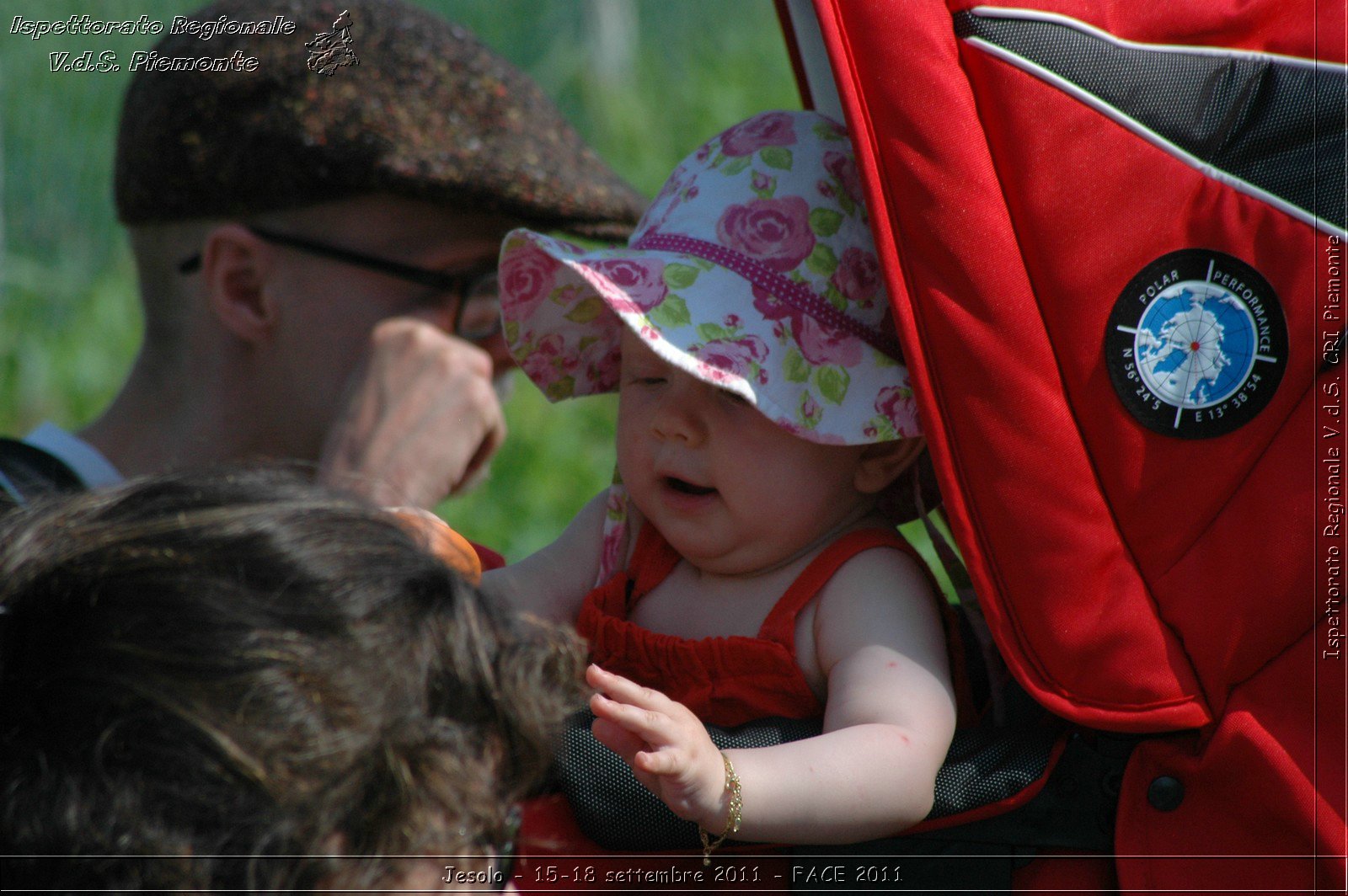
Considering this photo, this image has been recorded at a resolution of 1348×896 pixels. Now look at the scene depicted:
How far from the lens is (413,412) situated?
2.51 meters

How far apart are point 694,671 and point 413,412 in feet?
4.29

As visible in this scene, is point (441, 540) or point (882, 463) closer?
point (441, 540)

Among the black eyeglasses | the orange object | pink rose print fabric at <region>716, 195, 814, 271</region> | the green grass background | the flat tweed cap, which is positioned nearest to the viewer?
the orange object

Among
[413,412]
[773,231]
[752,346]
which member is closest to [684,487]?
[752,346]

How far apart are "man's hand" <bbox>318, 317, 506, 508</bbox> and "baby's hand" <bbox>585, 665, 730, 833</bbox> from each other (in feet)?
4.94

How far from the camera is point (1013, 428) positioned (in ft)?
3.96

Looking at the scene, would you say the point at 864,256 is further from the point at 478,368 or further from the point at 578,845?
the point at 478,368

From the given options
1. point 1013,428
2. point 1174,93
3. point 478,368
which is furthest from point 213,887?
point 478,368

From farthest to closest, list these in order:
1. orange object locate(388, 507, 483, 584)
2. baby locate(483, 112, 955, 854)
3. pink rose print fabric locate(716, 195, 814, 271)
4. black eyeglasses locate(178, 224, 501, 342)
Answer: black eyeglasses locate(178, 224, 501, 342)
pink rose print fabric locate(716, 195, 814, 271)
baby locate(483, 112, 955, 854)
orange object locate(388, 507, 483, 584)

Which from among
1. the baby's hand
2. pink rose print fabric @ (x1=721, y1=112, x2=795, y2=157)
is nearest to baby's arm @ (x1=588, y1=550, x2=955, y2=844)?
the baby's hand

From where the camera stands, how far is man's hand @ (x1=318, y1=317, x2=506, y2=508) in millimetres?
2494

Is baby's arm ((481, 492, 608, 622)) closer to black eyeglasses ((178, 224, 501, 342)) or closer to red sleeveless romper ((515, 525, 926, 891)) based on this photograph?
red sleeveless romper ((515, 525, 926, 891))

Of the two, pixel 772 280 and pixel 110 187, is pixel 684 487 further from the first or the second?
pixel 110 187

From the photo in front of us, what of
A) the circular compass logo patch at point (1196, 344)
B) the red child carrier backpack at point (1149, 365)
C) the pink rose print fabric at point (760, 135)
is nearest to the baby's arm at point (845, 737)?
the red child carrier backpack at point (1149, 365)
